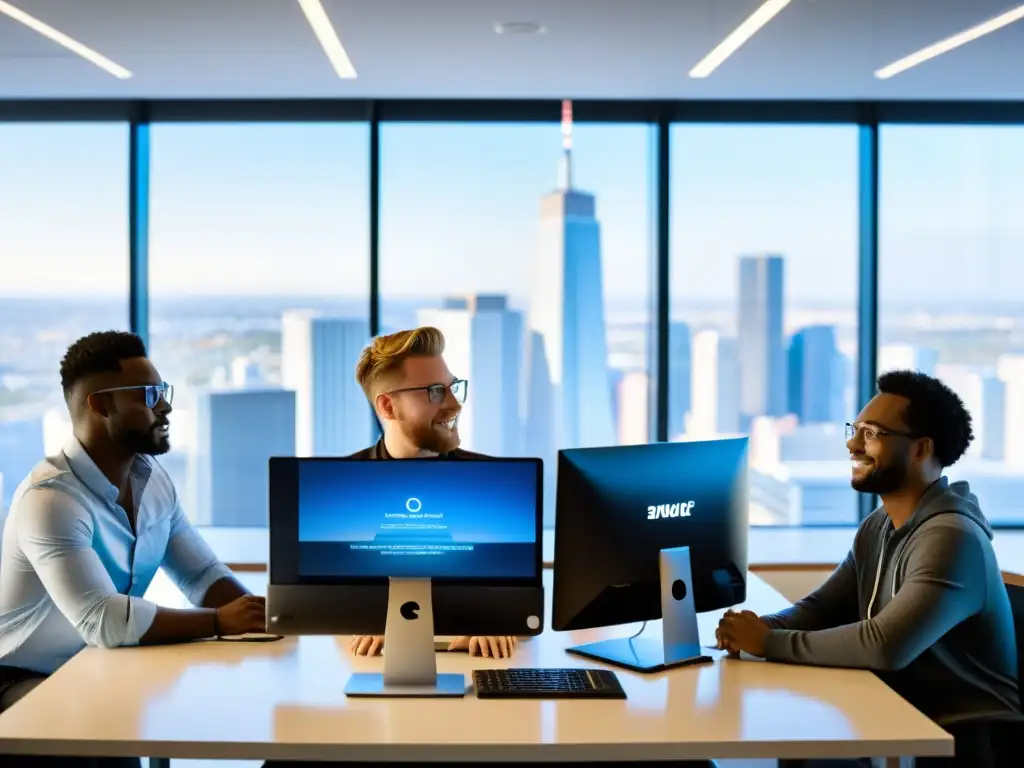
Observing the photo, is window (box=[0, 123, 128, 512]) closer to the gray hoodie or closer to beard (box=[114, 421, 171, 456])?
beard (box=[114, 421, 171, 456])

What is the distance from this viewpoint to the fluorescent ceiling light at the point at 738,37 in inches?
152

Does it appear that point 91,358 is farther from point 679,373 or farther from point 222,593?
point 679,373

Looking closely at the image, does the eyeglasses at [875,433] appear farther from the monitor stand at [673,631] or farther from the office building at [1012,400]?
the office building at [1012,400]

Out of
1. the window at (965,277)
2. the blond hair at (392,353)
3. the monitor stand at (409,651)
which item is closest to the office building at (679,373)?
the window at (965,277)

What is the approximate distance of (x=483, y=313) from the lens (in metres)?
5.52

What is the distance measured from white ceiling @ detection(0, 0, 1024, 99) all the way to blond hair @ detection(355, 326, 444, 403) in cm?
142

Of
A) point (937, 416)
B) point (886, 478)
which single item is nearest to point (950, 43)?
point (937, 416)

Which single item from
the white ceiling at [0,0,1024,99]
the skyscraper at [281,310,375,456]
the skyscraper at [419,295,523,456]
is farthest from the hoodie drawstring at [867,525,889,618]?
the skyscraper at [281,310,375,456]

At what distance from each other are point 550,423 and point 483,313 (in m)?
0.65

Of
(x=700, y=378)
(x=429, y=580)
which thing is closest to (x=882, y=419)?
(x=429, y=580)

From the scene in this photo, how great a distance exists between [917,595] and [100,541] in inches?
74.0

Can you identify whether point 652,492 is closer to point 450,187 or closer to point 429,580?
point 429,580

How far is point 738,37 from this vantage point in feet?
13.9

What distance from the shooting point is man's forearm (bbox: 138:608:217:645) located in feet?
8.23
